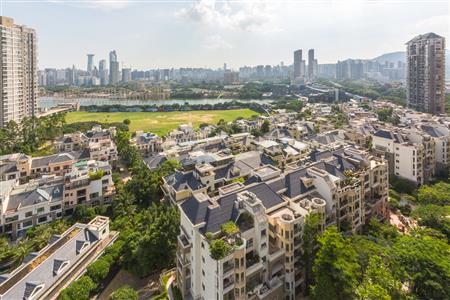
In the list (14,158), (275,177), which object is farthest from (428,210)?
(14,158)

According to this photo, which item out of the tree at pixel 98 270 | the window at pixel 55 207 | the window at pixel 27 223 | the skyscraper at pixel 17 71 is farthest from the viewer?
A: the skyscraper at pixel 17 71

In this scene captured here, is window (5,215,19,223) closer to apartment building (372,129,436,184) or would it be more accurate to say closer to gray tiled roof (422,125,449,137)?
apartment building (372,129,436,184)

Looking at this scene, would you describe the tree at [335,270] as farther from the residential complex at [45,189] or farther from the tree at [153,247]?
the residential complex at [45,189]

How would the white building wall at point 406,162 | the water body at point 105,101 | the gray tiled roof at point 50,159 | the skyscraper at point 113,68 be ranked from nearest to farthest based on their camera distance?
the white building wall at point 406,162 < the gray tiled roof at point 50,159 < the water body at point 105,101 < the skyscraper at point 113,68

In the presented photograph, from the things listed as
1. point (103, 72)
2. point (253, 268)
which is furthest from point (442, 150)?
point (103, 72)

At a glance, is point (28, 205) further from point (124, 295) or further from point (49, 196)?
point (124, 295)

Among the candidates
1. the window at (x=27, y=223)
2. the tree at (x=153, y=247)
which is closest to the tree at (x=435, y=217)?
the tree at (x=153, y=247)

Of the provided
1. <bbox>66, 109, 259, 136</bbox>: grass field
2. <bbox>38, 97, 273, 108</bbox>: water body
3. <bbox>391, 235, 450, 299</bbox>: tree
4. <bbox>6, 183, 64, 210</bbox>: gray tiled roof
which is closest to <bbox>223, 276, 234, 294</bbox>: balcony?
<bbox>391, 235, 450, 299</bbox>: tree
